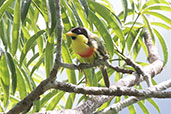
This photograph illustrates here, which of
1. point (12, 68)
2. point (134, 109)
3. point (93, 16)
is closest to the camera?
point (12, 68)

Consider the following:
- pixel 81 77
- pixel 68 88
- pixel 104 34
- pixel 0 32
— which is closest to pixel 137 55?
pixel 81 77

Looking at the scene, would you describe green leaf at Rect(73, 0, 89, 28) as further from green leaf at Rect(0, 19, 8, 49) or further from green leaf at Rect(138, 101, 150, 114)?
green leaf at Rect(138, 101, 150, 114)

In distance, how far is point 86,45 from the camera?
114 centimetres

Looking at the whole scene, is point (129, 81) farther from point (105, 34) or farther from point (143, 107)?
point (143, 107)

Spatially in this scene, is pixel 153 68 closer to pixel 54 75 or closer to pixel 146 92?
pixel 146 92

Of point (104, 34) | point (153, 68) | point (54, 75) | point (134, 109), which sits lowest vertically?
point (134, 109)

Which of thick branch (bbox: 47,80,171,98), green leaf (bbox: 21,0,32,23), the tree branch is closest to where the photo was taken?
the tree branch

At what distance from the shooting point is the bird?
114cm

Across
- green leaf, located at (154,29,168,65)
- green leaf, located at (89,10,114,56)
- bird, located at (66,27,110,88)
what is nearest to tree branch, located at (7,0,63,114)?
bird, located at (66,27,110,88)

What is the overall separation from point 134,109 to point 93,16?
0.92m

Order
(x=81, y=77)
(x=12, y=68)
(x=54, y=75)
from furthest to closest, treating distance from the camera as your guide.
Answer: (x=81, y=77), (x=12, y=68), (x=54, y=75)

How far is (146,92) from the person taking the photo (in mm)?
1098

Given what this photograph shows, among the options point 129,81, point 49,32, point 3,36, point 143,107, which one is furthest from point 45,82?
point 143,107

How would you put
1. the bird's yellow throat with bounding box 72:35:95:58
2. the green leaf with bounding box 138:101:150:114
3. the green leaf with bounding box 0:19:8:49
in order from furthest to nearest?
the green leaf with bounding box 138:101:150:114 → the green leaf with bounding box 0:19:8:49 → the bird's yellow throat with bounding box 72:35:95:58
